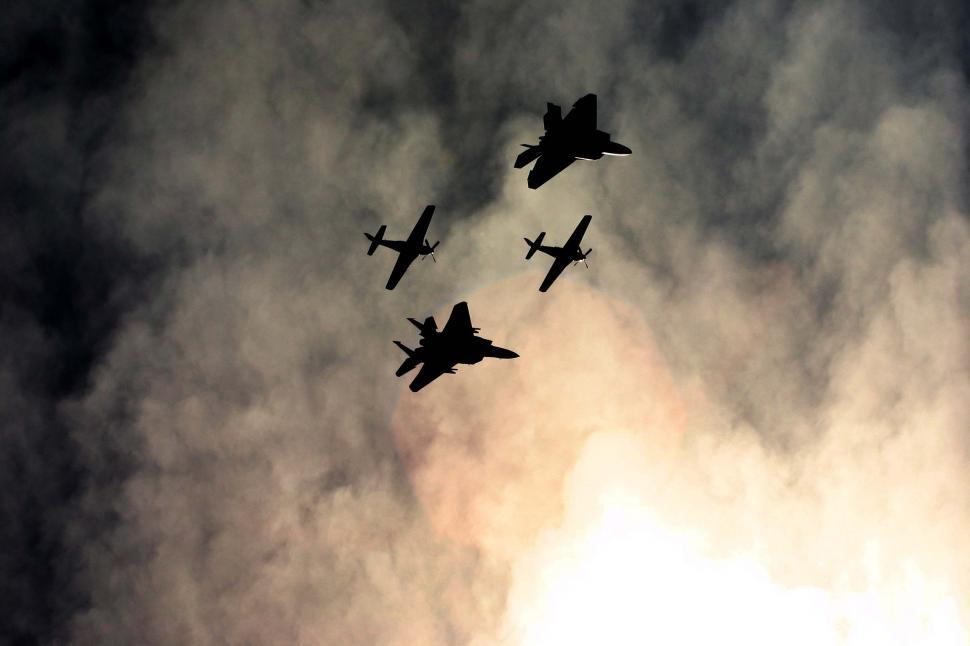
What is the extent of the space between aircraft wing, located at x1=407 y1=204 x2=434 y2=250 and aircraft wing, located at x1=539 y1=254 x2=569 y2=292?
1832 cm

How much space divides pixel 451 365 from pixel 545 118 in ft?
89.9

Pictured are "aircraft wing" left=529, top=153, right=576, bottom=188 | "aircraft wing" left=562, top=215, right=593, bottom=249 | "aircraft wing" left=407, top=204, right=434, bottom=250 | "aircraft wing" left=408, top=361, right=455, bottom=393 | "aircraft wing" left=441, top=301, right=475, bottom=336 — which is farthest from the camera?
"aircraft wing" left=562, top=215, right=593, bottom=249

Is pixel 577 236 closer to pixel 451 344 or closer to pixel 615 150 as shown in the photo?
pixel 615 150

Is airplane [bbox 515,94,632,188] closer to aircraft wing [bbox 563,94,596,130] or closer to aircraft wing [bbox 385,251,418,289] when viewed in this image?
aircraft wing [bbox 563,94,596,130]

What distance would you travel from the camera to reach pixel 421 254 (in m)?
68.0

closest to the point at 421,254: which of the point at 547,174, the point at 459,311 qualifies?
the point at 459,311

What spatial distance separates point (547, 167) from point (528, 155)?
233 centimetres

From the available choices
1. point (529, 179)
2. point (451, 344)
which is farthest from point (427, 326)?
point (529, 179)

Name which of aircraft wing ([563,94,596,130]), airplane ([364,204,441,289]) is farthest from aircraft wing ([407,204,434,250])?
aircraft wing ([563,94,596,130])

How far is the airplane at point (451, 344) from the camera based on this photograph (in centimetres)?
5603

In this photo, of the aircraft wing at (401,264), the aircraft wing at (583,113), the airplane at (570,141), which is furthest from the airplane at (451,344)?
the aircraft wing at (583,113)

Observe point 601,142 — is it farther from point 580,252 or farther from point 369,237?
point 369,237

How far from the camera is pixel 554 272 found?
7481 cm

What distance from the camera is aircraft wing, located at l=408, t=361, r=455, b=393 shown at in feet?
191
